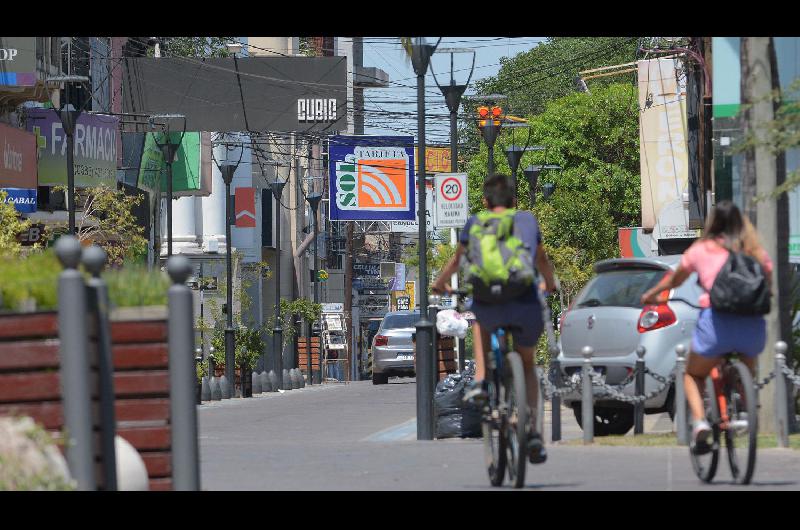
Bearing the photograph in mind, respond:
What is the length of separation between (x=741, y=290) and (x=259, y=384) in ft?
107

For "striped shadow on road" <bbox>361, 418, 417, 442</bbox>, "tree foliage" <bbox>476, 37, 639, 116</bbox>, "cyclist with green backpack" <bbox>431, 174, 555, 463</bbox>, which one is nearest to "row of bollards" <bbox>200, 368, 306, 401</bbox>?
"striped shadow on road" <bbox>361, 418, 417, 442</bbox>

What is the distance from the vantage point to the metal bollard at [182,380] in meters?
7.42

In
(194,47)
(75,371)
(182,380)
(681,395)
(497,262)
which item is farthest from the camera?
(194,47)

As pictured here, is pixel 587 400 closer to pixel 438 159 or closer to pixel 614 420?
pixel 614 420

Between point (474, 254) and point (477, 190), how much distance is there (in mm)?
54612

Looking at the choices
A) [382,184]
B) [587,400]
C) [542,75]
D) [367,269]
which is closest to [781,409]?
[587,400]

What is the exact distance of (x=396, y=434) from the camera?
18906 mm

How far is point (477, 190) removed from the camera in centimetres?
6391

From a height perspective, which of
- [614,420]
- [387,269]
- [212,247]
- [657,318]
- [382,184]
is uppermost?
[382,184]

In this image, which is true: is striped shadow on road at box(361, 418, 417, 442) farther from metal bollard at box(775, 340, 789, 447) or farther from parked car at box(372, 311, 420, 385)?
parked car at box(372, 311, 420, 385)

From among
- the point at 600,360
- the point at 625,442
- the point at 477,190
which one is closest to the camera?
the point at 625,442
